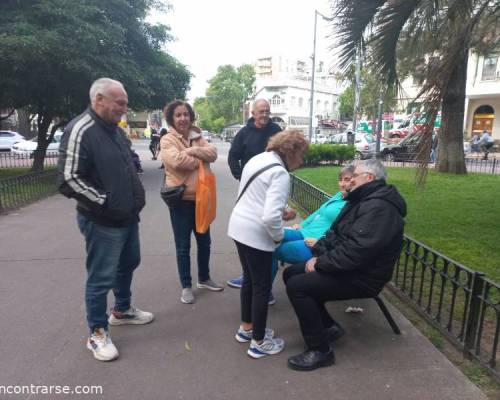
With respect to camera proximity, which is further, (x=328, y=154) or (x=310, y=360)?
(x=328, y=154)

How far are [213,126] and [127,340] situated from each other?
9008cm

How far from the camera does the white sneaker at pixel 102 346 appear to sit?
2.78 metres

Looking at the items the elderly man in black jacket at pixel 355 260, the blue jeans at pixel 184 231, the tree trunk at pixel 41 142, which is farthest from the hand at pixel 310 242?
the tree trunk at pixel 41 142

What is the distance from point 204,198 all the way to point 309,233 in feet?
3.23

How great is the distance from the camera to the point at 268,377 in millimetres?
2623

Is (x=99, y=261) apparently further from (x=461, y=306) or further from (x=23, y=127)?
(x=23, y=127)

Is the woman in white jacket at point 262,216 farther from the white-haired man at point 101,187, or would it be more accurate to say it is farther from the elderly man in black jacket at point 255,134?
the elderly man in black jacket at point 255,134

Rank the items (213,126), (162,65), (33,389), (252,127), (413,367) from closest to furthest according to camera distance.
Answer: (33,389)
(413,367)
(252,127)
(162,65)
(213,126)

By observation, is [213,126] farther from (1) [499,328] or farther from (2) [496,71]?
(1) [499,328]

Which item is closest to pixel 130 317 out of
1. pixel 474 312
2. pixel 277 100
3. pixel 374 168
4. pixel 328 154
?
pixel 374 168

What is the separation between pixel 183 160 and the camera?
3.38 m

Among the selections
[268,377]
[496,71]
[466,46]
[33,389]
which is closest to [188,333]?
[268,377]

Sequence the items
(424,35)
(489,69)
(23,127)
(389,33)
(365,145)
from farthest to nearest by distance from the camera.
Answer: (23,127)
(489,69)
(365,145)
(389,33)
(424,35)

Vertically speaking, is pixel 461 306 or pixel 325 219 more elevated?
pixel 325 219
